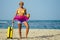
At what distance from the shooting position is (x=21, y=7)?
7711 mm

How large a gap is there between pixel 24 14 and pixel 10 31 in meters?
1.57

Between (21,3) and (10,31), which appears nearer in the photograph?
(21,3)

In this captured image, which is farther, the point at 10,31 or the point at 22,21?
the point at 10,31

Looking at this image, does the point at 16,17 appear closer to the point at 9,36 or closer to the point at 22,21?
the point at 22,21

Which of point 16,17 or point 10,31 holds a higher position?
point 16,17

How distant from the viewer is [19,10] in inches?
303

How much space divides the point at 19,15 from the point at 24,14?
0.21m

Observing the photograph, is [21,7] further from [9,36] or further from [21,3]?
[9,36]

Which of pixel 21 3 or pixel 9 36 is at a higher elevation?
pixel 21 3

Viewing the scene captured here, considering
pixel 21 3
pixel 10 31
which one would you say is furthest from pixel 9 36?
pixel 21 3

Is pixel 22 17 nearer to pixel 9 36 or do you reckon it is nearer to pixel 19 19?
pixel 19 19

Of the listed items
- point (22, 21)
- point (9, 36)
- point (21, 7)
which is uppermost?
point (21, 7)

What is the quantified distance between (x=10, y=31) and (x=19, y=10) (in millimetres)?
1602

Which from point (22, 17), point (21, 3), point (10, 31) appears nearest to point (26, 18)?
point (22, 17)
